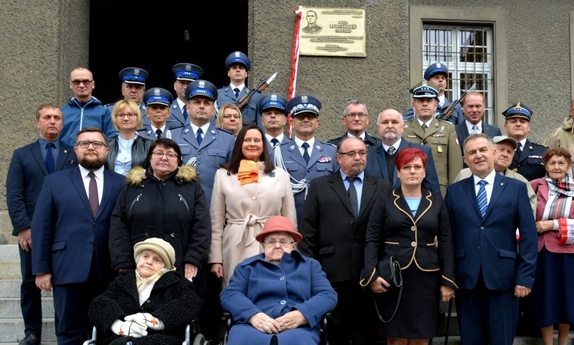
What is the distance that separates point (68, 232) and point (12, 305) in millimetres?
1447

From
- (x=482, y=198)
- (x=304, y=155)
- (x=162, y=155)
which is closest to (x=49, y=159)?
(x=162, y=155)

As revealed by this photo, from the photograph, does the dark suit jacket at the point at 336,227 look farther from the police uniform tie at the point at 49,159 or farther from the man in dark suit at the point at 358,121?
the police uniform tie at the point at 49,159

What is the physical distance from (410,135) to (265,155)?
67.5 inches

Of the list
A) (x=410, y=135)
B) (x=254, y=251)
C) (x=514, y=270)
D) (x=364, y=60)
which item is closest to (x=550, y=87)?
→ (x=364, y=60)

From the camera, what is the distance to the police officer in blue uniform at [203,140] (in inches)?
268

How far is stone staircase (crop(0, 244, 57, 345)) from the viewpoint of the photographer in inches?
262

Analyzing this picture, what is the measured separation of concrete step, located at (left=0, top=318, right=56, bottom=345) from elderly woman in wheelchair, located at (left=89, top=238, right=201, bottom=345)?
1432 millimetres

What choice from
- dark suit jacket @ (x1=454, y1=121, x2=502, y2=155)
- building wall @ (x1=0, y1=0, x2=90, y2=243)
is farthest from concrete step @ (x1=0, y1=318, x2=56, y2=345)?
dark suit jacket @ (x1=454, y1=121, x2=502, y2=155)

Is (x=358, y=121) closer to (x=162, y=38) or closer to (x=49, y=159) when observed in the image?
(x=49, y=159)

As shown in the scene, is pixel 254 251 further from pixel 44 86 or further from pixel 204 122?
pixel 44 86

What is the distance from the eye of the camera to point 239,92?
8609 millimetres

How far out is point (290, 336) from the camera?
5.27 metres

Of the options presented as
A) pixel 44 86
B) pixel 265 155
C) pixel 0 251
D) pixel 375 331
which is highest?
pixel 44 86

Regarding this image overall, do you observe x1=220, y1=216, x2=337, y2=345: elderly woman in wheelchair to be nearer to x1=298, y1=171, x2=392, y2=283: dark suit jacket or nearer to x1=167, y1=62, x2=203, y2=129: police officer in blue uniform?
x1=298, y1=171, x2=392, y2=283: dark suit jacket
